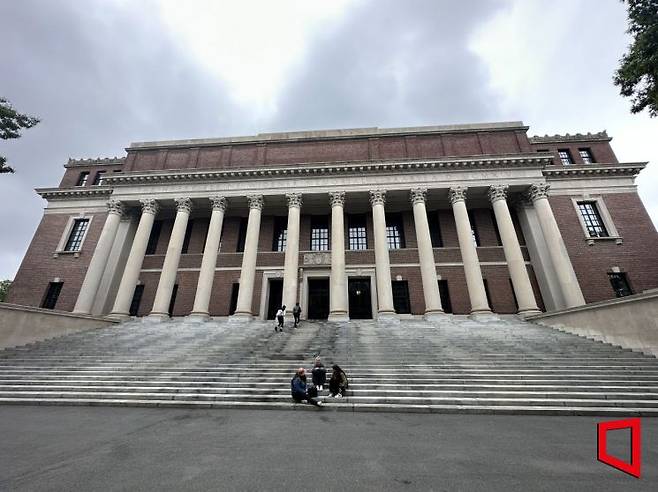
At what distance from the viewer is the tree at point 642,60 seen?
11.5 m

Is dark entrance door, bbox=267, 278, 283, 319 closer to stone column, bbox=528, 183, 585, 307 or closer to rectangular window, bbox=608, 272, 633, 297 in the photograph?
stone column, bbox=528, 183, 585, 307

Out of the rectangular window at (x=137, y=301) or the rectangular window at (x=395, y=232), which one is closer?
the rectangular window at (x=137, y=301)

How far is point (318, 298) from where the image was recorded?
75.6 feet

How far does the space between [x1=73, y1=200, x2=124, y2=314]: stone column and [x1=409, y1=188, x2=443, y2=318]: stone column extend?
72.0ft

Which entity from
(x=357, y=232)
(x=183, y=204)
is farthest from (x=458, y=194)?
(x=183, y=204)

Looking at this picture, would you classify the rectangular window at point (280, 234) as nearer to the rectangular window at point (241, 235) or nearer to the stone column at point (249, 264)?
the rectangular window at point (241, 235)

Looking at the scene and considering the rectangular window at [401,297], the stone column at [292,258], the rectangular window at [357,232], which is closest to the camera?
the stone column at [292,258]

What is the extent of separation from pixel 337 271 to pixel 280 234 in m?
7.90

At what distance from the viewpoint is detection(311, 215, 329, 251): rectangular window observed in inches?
952

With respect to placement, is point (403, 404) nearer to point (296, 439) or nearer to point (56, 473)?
point (296, 439)

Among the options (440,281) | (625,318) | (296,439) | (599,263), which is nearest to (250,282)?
(440,281)

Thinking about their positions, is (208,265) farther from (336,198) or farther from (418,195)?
(418,195)

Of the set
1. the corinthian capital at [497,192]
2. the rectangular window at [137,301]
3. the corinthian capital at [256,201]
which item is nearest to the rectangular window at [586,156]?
the corinthian capital at [497,192]

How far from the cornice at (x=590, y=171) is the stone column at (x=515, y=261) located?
5643mm
